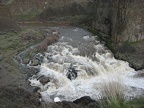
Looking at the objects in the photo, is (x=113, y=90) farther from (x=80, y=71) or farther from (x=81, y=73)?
(x=80, y=71)

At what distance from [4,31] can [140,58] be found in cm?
1151

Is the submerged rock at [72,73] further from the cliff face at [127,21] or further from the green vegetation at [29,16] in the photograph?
the green vegetation at [29,16]

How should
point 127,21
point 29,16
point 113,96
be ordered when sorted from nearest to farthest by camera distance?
point 113,96, point 127,21, point 29,16

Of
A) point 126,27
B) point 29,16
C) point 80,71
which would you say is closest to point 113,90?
point 80,71

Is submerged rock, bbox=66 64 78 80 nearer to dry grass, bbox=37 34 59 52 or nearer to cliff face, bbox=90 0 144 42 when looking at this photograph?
dry grass, bbox=37 34 59 52

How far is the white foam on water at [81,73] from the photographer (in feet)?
45.9

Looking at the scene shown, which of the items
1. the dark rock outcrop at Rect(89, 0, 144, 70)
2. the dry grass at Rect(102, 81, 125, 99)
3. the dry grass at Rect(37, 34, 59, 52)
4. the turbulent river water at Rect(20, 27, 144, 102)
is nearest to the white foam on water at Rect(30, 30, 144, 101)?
the turbulent river water at Rect(20, 27, 144, 102)

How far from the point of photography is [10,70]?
619 inches

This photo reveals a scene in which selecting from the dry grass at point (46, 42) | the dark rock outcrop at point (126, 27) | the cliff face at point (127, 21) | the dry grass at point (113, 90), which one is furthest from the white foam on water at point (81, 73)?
the dry grass at point (113, 90)

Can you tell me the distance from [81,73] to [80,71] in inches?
8.0

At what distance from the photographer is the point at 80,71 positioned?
16.3 m

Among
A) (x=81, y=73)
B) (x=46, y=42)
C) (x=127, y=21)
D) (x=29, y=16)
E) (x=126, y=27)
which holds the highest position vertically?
(x=127, y=21)

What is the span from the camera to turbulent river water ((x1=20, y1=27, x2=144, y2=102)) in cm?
1401

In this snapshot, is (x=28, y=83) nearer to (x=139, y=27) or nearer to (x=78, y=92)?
(x=78, y=92)
